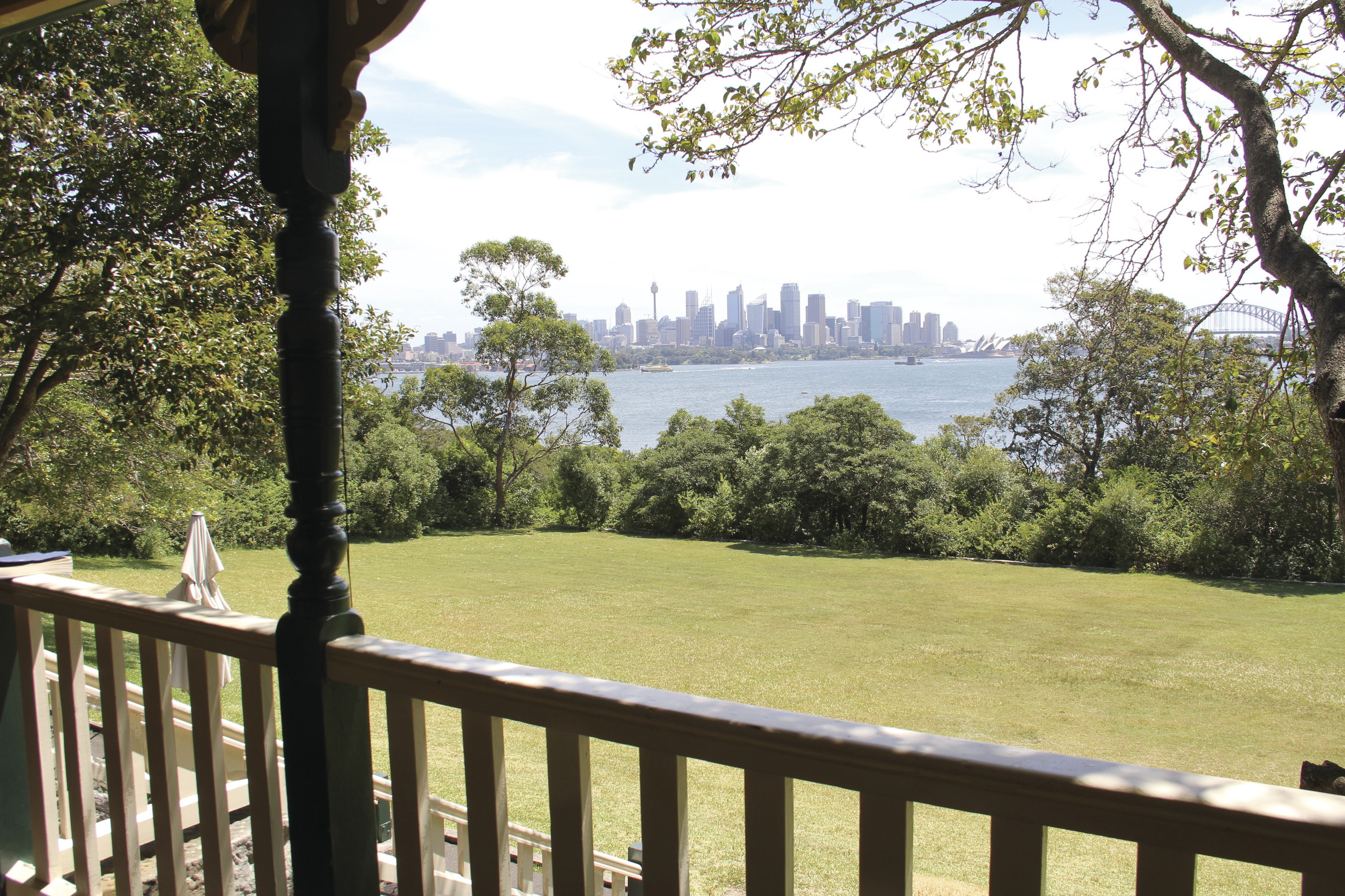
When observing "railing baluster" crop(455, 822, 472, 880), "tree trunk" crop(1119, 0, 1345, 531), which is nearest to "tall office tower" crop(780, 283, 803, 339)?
"tree trunk" crop(1119, 0, 1345, 531)

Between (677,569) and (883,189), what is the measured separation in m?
8.41

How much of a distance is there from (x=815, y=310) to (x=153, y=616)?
2671 centimetres

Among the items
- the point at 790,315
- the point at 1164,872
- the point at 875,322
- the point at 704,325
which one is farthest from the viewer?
the point at 704,325

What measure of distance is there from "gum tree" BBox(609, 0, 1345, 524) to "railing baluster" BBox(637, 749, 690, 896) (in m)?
4.16

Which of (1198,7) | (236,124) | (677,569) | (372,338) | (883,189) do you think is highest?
(883,189)

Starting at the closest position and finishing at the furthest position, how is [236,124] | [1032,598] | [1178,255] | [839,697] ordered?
1. [1178,255]
2. [236,124]
3. [839,697]
4. [1032,598]

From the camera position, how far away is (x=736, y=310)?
30766 millimetres

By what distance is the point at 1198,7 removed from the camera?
18.7 ft

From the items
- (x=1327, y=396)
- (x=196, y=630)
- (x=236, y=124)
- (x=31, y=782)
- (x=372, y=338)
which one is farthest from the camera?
(x=372, y=338)

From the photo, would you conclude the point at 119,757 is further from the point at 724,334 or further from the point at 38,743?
Result: the point at 724,334

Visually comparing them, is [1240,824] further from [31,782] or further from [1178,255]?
[1178,255]

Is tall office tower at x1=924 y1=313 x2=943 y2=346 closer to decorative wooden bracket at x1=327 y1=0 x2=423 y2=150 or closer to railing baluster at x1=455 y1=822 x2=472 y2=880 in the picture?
railing baluster at x1=455 y1=822 x2=472 y2=880

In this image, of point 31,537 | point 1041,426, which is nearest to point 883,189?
point 1041,426

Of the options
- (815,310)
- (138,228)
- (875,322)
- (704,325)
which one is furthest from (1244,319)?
(704,325)
